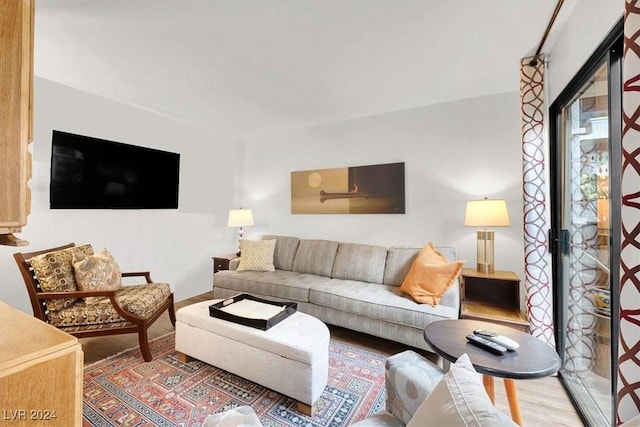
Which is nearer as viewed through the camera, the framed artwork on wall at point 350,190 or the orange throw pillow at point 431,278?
the orange throw pillow at point 431,278

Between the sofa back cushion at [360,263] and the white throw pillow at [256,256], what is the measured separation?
0.83 metres

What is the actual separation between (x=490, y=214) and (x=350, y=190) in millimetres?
1616

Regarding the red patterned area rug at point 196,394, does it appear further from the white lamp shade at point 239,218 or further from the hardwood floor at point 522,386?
the white lamp shade at point 239,218

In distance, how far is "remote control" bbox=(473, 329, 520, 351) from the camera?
1.28 m

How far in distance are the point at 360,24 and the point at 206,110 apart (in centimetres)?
220

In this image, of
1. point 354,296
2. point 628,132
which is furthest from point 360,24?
point 354,296

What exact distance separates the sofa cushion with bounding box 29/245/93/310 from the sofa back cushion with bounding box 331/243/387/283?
2.36m

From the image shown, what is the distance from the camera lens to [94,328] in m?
2.13

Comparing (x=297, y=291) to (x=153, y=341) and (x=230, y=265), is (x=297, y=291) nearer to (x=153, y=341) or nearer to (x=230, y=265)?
(x=230, y=265)

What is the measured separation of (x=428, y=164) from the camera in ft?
10.4

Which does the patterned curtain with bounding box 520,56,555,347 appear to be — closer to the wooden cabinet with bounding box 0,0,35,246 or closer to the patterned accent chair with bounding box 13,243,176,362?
the wooden cabinet with bounding box 0,0,35,246

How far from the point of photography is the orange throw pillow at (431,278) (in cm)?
231

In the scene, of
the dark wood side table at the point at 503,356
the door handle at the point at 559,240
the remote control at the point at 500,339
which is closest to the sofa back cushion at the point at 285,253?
the dark wood side table at the point at 503,356

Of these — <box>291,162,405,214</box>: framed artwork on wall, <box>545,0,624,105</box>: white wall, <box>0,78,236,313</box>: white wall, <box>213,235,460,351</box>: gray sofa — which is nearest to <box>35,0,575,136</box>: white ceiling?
<box>545,0,624,105</box>: white wall
